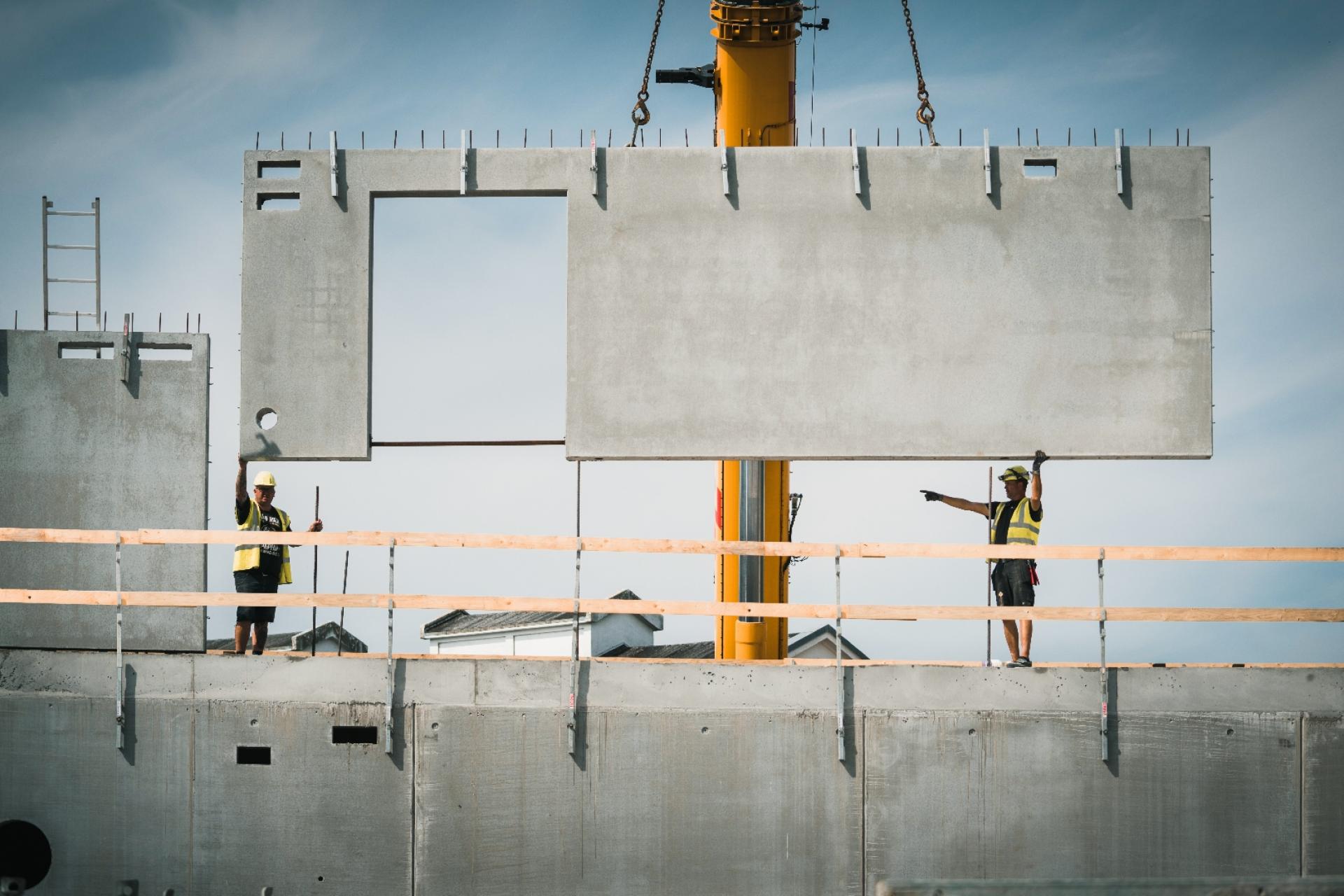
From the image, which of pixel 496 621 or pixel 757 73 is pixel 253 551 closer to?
pixel 757 73

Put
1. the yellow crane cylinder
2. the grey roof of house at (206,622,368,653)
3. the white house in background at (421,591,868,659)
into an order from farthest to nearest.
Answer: the white house in background at (421,591,868,659), the grey roof of house at (206,622,368,653), the yellow crane cylinder

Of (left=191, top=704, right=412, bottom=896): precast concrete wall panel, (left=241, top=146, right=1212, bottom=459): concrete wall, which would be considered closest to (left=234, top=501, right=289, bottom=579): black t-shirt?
(left=241, top=146, right=1212, bottom=459): concrete wall

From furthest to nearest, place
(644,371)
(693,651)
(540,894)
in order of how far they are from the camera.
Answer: (693,651), (644,371), (540,894)

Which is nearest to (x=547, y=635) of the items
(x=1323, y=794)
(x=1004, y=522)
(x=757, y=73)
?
(x=757, y=73)

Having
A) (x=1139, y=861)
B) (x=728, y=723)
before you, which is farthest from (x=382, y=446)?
(x=1139, y=861)

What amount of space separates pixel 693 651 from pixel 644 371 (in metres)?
13.7

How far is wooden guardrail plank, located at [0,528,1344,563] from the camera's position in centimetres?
1040

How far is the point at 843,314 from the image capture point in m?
12.3

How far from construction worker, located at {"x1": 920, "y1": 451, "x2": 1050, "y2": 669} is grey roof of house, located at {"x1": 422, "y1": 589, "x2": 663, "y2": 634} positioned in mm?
15700

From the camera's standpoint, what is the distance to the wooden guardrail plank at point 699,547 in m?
10.4

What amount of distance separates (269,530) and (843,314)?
18.4 feet

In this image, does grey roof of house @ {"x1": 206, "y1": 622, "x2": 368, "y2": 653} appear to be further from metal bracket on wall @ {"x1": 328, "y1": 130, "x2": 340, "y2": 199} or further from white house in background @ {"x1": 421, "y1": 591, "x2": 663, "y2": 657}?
metal bracket on wall @ {"x1": 328, "y1": 130, "x2": 340, "y2": 199}

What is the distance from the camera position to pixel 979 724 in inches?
415

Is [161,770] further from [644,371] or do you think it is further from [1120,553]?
[1120,553]
